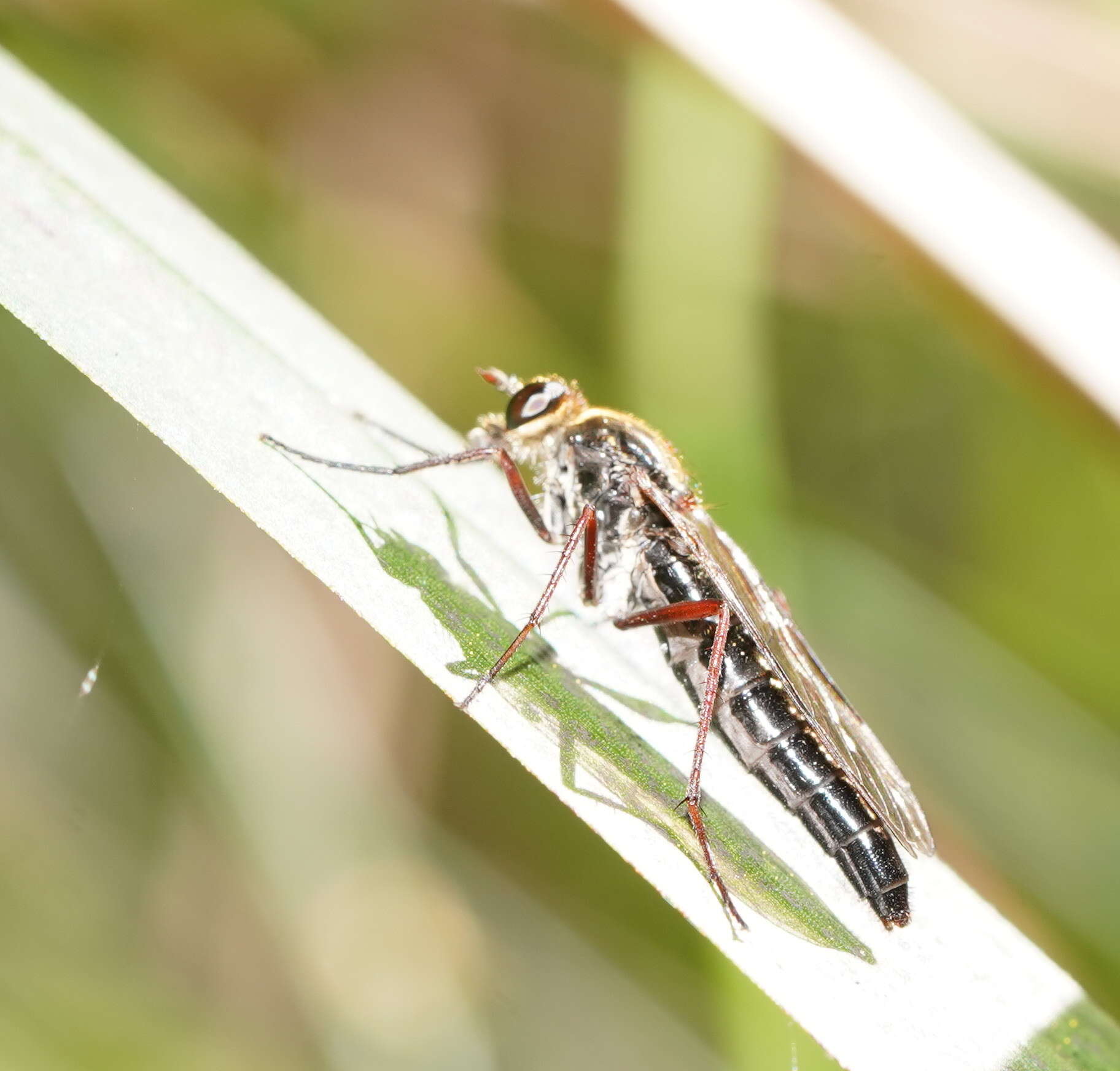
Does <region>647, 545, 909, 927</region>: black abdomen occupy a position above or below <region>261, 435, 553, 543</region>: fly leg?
below

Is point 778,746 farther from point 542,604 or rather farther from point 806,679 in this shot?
point 542,604

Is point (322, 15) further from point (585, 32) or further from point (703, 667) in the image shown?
point (703, 667)

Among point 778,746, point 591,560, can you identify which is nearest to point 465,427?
point 591,560

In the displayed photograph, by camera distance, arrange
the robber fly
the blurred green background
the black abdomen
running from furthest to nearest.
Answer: the blurred green background < the robber fly < the black abdomen

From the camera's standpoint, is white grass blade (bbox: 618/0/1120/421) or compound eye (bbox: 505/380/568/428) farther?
compound eye (bbox: 505/380/568/428)

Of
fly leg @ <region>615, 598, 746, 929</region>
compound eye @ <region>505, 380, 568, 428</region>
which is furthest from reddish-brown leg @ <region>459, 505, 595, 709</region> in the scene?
compound eye @ <region>505, 380, 568, 428</region>

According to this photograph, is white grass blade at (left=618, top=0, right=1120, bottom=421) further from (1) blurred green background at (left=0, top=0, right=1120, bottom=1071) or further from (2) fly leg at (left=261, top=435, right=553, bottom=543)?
(2) fly leg at (left=261, top=435, right=553, bottom=543)
